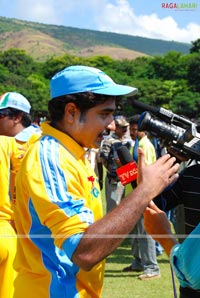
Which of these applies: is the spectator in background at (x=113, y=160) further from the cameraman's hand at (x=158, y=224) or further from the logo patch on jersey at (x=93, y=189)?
the logo patch on jersey at (x=93, y=189)

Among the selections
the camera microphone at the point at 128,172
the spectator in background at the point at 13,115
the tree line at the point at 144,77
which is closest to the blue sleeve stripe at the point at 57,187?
the camera microphone at the point at 128,172

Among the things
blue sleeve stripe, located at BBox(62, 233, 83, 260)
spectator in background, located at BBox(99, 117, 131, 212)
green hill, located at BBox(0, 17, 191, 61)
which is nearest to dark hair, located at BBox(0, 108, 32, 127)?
blue sleeve stripe, located at BBox(62, 233, 83, 260)

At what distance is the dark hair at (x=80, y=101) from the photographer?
195 centimetres

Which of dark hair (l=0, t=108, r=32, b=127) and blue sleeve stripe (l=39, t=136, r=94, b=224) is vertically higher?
blue sleeve stripe (l=39, t=136, r=94, b=224)

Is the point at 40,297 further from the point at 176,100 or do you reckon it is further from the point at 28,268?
the point at 176,100

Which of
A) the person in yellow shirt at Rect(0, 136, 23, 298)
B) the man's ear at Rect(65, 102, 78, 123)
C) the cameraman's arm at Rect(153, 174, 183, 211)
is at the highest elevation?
the man's ear at Rect(65, 102, 78, 123)

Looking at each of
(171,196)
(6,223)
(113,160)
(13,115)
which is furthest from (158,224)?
(113,160)

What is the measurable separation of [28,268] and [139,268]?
4.55 m

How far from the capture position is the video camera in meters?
2.30

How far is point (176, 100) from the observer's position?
2292 inches

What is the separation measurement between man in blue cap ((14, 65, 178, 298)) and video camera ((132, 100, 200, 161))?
1.16ft

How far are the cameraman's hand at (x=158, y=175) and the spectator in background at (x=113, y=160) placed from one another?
15.7 ft

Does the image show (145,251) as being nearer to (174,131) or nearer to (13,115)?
(13,115)

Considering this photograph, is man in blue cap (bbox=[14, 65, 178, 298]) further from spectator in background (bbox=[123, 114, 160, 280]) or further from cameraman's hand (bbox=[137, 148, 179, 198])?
spectator in background (bbox=[123, 114, 160, 280])
